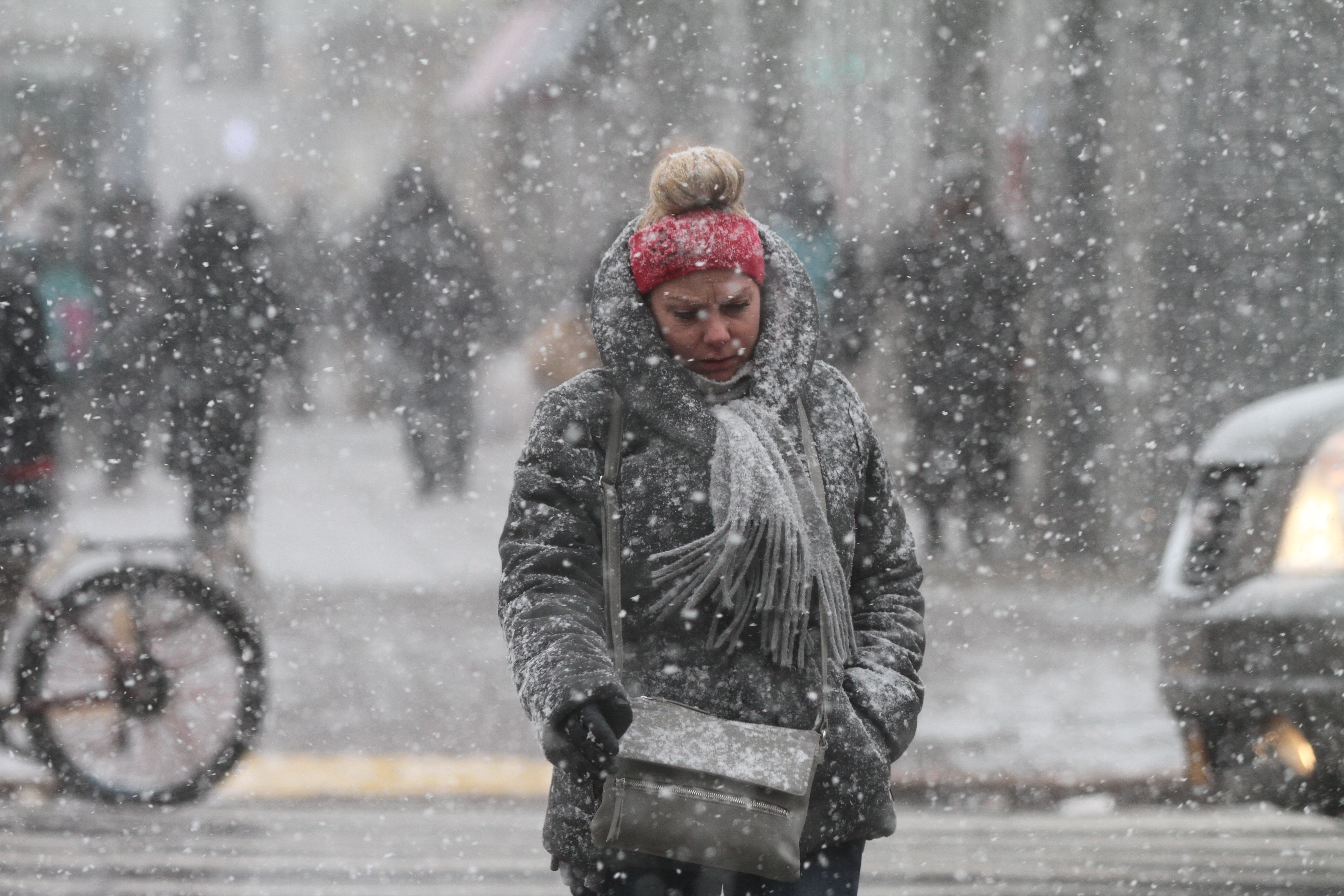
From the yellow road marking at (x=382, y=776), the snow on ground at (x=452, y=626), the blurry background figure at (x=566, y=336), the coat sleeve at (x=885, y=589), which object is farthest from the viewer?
the blurry background figure at (x=566, y=336)

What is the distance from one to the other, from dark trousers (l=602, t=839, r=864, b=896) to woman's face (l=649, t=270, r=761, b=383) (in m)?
0.68

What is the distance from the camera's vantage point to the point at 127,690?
4367 mm

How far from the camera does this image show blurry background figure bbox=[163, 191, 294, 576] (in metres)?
5.66

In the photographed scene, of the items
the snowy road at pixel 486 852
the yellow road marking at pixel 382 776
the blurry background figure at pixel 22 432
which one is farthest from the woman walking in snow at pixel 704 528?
the blurry background figure at pixel 22 432

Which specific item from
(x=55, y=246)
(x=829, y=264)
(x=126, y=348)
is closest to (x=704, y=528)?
(x=55, y=246)

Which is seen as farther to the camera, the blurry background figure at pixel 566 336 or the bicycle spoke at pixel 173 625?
the blurry background figure at pixel 566 336

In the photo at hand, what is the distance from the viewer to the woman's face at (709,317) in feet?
6.40

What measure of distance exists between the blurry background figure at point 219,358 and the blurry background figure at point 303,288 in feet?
0.88

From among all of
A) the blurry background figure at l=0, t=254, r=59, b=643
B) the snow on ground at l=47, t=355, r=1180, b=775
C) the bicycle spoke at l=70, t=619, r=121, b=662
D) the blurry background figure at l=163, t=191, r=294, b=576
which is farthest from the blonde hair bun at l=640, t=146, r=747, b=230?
the blurry background figure at l=163, t=191, r=294, b=576

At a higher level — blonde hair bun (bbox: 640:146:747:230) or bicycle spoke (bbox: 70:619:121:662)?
blonde hair bun (bbox: 640:146:747:230)

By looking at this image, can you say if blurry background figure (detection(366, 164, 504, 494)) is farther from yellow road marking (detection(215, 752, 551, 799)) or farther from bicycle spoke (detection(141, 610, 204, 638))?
bicycle spoke (detection(141, 610, 204, 638))

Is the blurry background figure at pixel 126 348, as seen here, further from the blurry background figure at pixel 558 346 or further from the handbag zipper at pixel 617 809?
the handbag zipper at pixel 617 809

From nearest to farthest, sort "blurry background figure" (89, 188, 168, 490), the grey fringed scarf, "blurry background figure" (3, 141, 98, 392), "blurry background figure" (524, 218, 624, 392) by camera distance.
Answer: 1. the grey fringed scarf
2. "blurry background figure" (3, 141, 98, 392)
3. "blurry background figure" (89, 188, 168, 490)
4. "blurry background figure" (524, 218, 624, 392)

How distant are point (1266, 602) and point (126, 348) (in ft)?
16.4
